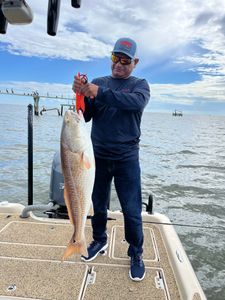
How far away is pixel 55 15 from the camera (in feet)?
12.2

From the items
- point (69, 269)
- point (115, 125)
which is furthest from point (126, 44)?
point (69, 269)

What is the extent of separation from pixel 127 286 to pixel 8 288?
1128mm

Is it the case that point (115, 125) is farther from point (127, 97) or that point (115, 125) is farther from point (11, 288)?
point (11, 288)

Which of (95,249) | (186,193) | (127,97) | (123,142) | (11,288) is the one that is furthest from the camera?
(186,193)

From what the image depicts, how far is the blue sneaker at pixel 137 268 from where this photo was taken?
11.3ft

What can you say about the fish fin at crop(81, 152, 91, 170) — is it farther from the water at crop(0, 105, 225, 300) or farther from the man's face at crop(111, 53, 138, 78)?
the water at crop(0, 105, 225, 300)

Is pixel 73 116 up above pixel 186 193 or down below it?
above

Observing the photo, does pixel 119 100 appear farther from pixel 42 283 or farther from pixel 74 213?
pixel 42 283

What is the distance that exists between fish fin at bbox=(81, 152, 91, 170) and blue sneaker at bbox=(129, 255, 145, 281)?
4.75 ft

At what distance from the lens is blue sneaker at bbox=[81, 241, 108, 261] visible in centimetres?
382

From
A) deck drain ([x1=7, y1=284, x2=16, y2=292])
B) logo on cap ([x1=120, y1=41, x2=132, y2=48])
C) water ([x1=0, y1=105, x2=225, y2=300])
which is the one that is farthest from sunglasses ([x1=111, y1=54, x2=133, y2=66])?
water ([x1=0, y1=105, x2=225, y2=300])

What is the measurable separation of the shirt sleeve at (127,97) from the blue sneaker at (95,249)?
5.65ft

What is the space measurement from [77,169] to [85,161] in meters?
0.09

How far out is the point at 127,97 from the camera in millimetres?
2955
